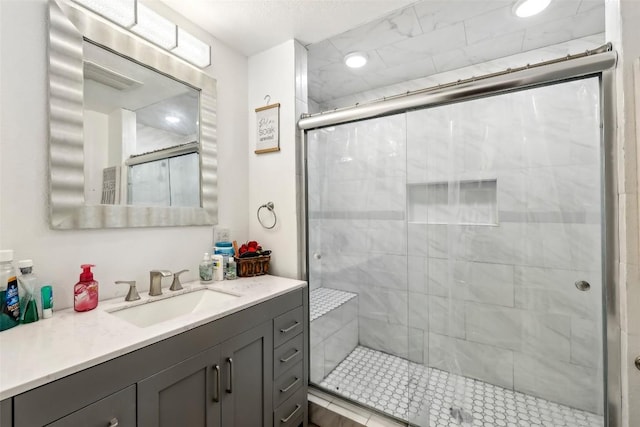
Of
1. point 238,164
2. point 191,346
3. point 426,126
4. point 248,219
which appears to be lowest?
point 191,346

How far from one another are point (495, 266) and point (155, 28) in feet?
7.03

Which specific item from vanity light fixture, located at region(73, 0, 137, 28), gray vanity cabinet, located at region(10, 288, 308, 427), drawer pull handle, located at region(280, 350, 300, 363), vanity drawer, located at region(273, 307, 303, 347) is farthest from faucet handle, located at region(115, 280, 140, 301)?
vanity light fixture, located at region(73, 0, 137, 28)

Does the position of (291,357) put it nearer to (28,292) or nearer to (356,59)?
(28,292)

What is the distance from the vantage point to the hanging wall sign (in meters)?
1.72

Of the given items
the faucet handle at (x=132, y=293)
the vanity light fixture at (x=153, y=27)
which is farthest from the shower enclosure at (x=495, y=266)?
the faucet handle at (x=132, y=293)

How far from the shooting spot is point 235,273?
5.07 ft

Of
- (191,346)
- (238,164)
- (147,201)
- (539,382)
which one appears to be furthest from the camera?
(238,164)

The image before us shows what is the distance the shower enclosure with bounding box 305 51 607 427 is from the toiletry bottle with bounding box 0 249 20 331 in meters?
1.26

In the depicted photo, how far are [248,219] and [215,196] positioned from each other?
0.31 meters

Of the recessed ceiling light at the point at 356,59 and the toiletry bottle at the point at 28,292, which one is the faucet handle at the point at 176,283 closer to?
the toiletry bottle at the point at 28,292

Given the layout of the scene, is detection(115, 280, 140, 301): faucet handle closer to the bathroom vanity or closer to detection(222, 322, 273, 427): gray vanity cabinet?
the bathroom vanity

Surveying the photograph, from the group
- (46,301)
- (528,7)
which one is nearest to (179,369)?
(46,301)

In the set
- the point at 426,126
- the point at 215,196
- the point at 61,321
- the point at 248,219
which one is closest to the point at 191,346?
the point at 61,321

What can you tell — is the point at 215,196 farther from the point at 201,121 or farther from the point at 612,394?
the point at 612,394
